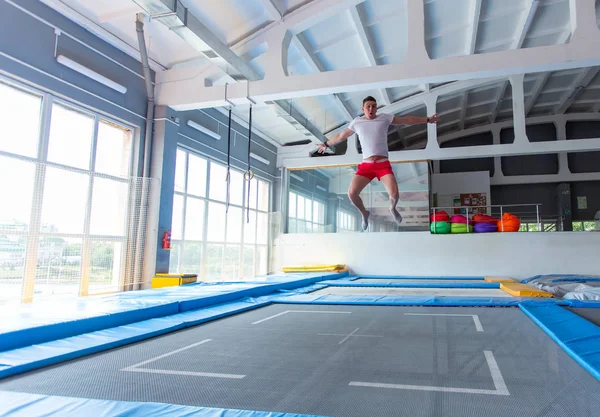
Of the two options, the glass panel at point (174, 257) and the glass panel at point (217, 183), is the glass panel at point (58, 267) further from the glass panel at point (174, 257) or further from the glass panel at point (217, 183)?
the glass panel at point (217, 183)

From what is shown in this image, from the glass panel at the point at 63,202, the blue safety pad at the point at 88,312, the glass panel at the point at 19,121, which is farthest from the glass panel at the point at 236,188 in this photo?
the blue safety pad at the point at 88,312

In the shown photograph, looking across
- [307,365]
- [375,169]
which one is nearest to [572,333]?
[307,365]

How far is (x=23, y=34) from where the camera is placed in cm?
465

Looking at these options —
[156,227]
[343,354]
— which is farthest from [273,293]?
[343,354]

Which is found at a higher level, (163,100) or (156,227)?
(163,100)

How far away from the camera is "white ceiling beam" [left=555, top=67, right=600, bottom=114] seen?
9719mm

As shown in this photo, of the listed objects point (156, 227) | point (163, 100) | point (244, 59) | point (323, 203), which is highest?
point (244, 59)

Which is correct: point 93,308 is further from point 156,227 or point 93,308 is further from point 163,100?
point 163,100

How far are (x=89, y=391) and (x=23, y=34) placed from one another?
4540mm

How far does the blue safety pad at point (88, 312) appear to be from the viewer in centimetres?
238

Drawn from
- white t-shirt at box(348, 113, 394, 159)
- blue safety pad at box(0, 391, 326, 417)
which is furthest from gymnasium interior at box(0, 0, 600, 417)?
white t-shirt at box(348, 113, 394, 159)

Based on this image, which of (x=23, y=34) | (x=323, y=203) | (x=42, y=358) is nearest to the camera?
(x=42, y=358)

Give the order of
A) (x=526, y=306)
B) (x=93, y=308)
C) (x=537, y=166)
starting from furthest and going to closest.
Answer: (x=537, y=166) < (x=526, y=306) < (x=93, y=308)

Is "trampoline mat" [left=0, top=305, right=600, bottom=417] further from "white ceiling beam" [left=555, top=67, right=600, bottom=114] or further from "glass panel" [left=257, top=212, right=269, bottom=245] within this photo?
"white ceiling beam" [left=555, top=67, right=600, bottom=114]
